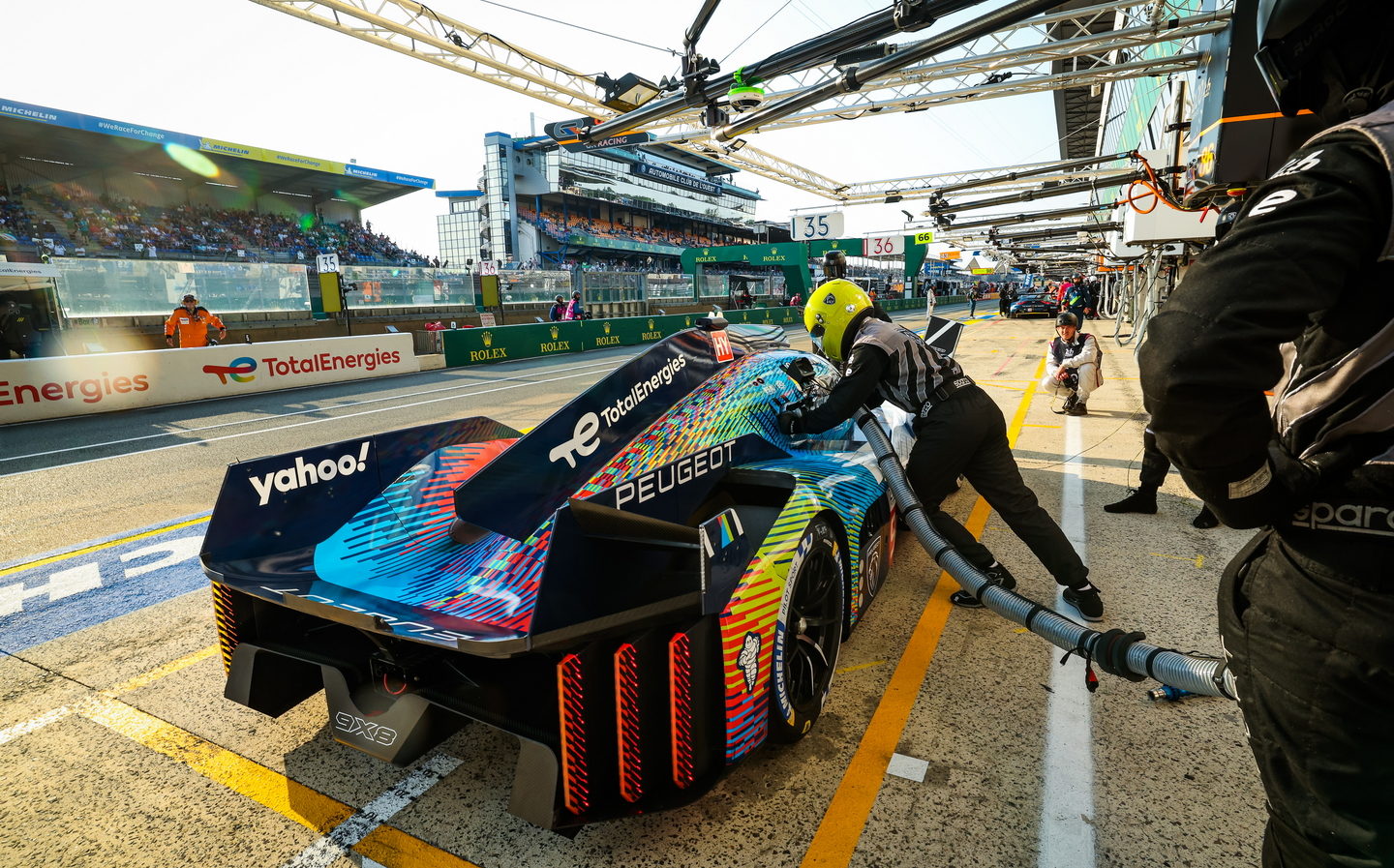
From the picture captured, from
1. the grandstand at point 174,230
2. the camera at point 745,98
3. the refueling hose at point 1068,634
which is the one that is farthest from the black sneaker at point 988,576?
the grandstand at point 174,230

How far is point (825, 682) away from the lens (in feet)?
8.13

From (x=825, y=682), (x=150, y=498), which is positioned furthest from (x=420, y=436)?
(x=150, y=498)

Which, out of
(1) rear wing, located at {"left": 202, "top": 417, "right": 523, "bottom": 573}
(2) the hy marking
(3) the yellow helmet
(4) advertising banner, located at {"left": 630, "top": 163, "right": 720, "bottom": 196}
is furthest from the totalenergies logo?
(4) advertising banner, located at {"left": 630, "top": 163, "right": 720, "bottom": 196}

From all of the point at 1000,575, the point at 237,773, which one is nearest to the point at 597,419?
the point at 237,773

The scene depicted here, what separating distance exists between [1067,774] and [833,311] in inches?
93.0

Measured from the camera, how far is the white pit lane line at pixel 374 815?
1.89 metres

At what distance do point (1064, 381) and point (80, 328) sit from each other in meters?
18.1

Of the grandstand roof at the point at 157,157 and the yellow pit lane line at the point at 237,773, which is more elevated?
the grandstand roof at the point at 157,157

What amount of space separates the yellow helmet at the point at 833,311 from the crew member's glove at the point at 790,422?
64 cm

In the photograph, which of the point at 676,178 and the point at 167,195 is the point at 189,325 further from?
the point at 676,178

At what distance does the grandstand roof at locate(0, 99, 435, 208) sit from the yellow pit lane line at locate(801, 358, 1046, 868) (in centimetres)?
3700

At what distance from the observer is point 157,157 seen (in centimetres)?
3228

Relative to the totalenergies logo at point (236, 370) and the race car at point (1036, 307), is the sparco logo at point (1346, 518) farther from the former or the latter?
the race car at point (1036, 307)

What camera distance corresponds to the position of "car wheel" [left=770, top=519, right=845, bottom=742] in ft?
7.18
